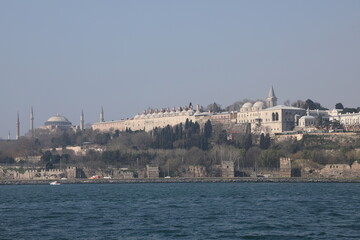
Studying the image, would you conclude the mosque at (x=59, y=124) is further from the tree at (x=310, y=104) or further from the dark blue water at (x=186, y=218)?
the dark blue water at (x=186, y=218)

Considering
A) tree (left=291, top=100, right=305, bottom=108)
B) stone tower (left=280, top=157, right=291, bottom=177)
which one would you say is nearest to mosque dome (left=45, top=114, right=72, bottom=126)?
tree (left=291, top=100, right=305, bottom=108)

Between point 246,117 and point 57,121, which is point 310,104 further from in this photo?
point 57,121

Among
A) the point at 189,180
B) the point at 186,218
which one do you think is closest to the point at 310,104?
the point at 189,180

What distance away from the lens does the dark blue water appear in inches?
1056

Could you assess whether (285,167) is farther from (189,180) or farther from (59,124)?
(59,124)

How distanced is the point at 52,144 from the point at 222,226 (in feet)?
295

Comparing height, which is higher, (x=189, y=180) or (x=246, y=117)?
(x=246, y=117)

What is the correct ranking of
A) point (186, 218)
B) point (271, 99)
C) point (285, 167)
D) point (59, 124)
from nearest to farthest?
1. point (186, 218)
2. point (285, 167)
3. point (271, 99)
4. point (59, 124)

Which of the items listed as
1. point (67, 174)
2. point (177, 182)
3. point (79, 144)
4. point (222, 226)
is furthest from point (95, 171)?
point (222, 226)

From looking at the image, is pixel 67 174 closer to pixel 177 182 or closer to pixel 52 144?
pixel 177 182

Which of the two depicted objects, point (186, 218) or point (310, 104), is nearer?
point (186, 218)

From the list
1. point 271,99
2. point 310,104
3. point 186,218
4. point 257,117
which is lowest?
point 186,218

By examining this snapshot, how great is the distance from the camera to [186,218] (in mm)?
31766

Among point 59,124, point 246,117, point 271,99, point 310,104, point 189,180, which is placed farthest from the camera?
point 59,124
